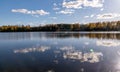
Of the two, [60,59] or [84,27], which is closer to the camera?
[60,59]

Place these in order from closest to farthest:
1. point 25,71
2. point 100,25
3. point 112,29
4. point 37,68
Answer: point 25,71 < point 37,68 < point 112,29 < point 100,25

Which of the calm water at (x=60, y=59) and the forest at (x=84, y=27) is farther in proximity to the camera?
the forest at (x=84, y=27)

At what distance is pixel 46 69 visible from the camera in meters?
15.5

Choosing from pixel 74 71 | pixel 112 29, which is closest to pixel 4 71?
pixel 74 71

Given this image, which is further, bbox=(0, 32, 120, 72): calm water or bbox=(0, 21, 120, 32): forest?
bbox=(0, 21, 120, 32): forest

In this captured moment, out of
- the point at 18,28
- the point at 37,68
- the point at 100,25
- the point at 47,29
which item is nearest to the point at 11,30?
the point at 18,28

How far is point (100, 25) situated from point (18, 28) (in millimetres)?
88064

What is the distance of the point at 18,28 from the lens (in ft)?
655

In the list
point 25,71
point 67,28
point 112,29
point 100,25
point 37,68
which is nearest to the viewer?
point 25,71

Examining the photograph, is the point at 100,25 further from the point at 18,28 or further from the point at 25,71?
the point at 25,71

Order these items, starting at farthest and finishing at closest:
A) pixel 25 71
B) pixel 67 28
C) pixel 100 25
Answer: pixel 67 28 < pixel 100 25 < pixel 25 71

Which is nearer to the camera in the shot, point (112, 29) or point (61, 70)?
point (61, 70)

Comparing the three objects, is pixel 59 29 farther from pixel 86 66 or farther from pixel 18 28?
pixel 86 66

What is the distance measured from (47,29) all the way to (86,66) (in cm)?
18237
